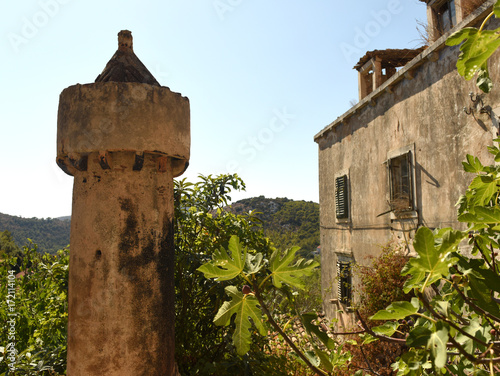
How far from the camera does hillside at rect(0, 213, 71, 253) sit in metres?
42.8

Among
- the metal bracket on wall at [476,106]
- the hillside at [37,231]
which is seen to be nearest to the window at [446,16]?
the metal bracket on wall at [476,106]

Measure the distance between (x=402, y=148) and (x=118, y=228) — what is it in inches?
231

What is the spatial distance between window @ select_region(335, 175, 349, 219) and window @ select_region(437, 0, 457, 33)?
12.9 feet

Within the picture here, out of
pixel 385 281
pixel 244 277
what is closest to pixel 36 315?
pixel 244 277

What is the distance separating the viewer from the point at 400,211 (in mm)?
7289

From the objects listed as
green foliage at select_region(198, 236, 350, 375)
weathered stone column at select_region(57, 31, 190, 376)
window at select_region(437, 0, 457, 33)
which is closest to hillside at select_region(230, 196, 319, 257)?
window at select_region(437, 0, 457, 33)

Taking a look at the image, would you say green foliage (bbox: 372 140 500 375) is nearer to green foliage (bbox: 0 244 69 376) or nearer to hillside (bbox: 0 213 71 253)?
green foliage (bbox: 0 244 69 376)

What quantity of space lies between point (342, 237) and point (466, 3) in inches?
228

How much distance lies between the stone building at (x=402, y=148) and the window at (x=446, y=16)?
21mm

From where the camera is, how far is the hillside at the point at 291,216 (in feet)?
100

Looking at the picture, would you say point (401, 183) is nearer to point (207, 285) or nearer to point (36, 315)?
point (207, 285)

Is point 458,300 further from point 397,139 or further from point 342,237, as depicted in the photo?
point 342,237

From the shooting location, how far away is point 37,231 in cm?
4719

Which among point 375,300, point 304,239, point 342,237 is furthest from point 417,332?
point 304,239
